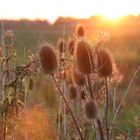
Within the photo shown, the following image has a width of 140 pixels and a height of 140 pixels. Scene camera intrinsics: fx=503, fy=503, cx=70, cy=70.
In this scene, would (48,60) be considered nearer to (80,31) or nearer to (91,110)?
(91,110)

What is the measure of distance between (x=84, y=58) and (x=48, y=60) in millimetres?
256

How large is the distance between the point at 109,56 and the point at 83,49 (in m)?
0.23

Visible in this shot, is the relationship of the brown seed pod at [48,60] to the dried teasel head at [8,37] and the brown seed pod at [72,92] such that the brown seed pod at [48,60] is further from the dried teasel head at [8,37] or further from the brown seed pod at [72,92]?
the brown seed pod at [72,92]

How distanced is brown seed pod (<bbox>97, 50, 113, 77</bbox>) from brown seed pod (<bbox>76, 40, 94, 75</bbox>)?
0.28 ft

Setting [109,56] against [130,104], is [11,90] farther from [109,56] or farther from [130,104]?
[130,104]

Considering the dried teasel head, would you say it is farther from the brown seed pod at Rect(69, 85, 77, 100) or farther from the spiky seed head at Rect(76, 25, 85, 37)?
the brown seed pod at Rect(69, 85, 77, 100)

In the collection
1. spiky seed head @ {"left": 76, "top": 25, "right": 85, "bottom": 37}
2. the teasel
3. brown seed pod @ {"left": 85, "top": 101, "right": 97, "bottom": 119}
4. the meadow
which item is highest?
spiky seed head @ {"left": 76, "top": 25, "right": 85, "bottom": 37}

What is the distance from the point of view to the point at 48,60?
322 centimetres

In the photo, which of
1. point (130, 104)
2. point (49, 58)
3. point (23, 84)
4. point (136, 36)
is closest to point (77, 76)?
point (23, 84)

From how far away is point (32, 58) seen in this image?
3.39m

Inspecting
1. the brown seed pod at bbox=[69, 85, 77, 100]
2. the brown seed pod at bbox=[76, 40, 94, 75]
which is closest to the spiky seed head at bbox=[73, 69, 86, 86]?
the brown seed pod at bbox=[76, 40, 94, 75]

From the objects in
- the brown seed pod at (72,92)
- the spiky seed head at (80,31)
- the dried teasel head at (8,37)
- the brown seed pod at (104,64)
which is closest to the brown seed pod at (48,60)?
the brown seed pod at (104,64)

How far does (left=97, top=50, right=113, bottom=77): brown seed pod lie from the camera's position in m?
3.23

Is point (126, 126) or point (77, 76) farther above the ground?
point (77, 76)
